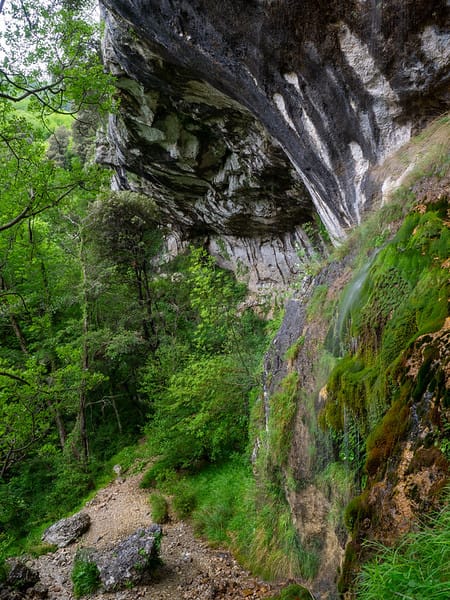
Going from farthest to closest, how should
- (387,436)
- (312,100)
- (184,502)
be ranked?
(184,502), (312,100), (387,436)

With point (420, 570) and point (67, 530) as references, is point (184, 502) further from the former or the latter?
point (420, 570)

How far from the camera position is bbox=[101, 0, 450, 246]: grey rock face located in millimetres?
5590

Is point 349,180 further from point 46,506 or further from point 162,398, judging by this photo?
point 46,506

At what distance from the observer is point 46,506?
11094 mm

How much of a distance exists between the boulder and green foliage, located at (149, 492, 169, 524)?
1869mm

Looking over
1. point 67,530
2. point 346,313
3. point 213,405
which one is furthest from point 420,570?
point 67,530

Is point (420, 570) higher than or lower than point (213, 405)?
higher

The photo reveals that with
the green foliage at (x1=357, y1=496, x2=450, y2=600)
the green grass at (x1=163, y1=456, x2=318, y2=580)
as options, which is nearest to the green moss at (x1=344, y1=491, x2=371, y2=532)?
the green foliage at (x1=357, y1=496, x2=450, y2=600)

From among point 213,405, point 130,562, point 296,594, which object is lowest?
point 130,562

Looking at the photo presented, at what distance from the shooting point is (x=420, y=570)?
5.42 ft

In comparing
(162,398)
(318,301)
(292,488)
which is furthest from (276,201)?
(292,488)

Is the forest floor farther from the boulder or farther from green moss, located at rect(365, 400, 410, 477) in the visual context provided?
green moss, located at rect(365, 400, 410, 477)

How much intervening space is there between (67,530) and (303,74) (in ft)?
35.2

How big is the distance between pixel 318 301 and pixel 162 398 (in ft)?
22.5
